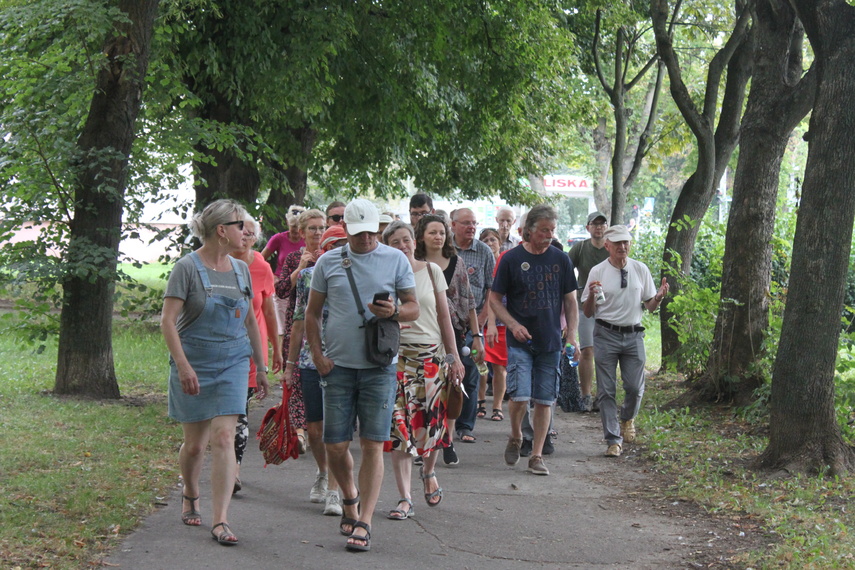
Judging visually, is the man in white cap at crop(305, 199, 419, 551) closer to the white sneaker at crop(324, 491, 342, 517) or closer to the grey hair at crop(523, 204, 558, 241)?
the white sneaker at crop(324, 491, 342, 517)

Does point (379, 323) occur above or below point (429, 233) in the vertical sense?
below

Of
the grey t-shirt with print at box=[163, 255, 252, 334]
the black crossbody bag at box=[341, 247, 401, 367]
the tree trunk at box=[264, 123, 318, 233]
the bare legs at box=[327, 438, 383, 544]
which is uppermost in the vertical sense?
the tree trunk at box=[264, 123, 318, 233]

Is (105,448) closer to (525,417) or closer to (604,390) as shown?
(525,417)

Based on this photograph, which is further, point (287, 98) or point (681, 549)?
point (287, 98)

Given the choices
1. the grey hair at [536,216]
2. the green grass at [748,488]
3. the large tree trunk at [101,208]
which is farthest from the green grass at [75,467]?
the green grass at [748,488]

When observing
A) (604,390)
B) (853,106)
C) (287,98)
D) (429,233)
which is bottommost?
(604,390)

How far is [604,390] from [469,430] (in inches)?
52.5

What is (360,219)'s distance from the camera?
6094 millimetres

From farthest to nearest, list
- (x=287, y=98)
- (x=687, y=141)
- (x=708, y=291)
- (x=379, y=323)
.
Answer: (x=687, y=141) → (x=287, y=98) → (x=708, y=291) → (x=379, y=323)

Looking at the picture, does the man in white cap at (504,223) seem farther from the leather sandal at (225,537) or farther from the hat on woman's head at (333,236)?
the leather sandal at (225,537)

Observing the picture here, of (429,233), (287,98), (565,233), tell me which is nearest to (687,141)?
(287,98)

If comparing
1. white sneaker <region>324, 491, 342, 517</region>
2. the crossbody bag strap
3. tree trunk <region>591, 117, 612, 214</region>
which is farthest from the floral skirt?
tree trunk <region>591, 117, 612, 214</region>

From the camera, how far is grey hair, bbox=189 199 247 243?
20.2 ft

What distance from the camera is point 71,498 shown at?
6.84 m
